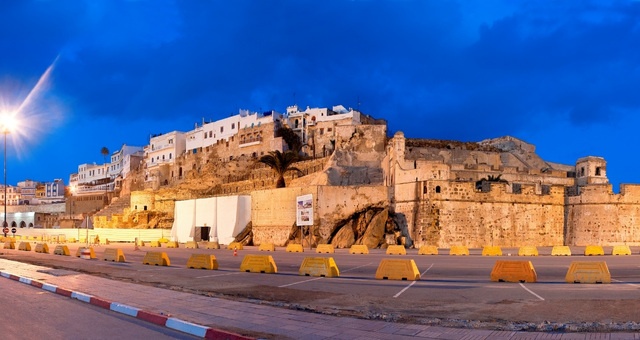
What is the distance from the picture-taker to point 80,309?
1096 cm

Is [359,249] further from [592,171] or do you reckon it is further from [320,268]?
[592,171]

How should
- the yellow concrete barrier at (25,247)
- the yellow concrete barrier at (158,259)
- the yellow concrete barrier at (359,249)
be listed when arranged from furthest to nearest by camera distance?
the yellow concrete barrier at (25,247) → the yellow concrete barrier at (359,249) → the yellow concrete barrier at (158,259)

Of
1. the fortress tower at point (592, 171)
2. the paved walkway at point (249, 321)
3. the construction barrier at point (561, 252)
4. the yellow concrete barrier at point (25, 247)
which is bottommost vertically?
the yellow concrete barrier at point (25, 247)

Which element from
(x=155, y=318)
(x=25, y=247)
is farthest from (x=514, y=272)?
(x=25, y=247)

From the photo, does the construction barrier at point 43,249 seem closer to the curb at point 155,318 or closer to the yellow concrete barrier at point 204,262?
the yellow concrete barrier at point 204,262

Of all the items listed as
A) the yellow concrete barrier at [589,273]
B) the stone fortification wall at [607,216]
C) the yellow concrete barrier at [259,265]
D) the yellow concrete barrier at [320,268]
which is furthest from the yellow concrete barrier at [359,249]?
the yellow concrete barrier at [589,273]

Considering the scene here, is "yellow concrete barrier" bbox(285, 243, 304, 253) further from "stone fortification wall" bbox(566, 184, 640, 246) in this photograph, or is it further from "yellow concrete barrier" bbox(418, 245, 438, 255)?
"stone fortification wall" bbox(566, 184, 640, 246)

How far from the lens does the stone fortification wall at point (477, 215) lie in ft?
119

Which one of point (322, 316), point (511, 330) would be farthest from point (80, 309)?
point (511, 330)

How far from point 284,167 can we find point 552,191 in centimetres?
2363

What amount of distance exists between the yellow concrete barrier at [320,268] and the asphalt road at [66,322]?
816 cm

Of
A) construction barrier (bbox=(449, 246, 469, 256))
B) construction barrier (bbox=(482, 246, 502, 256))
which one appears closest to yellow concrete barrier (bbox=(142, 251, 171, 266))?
construction barrier (bbox=(449, 246, 469, 256))

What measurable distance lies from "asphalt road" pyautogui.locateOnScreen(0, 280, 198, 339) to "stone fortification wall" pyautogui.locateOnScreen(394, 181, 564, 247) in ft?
89.7

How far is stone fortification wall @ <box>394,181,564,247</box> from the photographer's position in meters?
36.2
